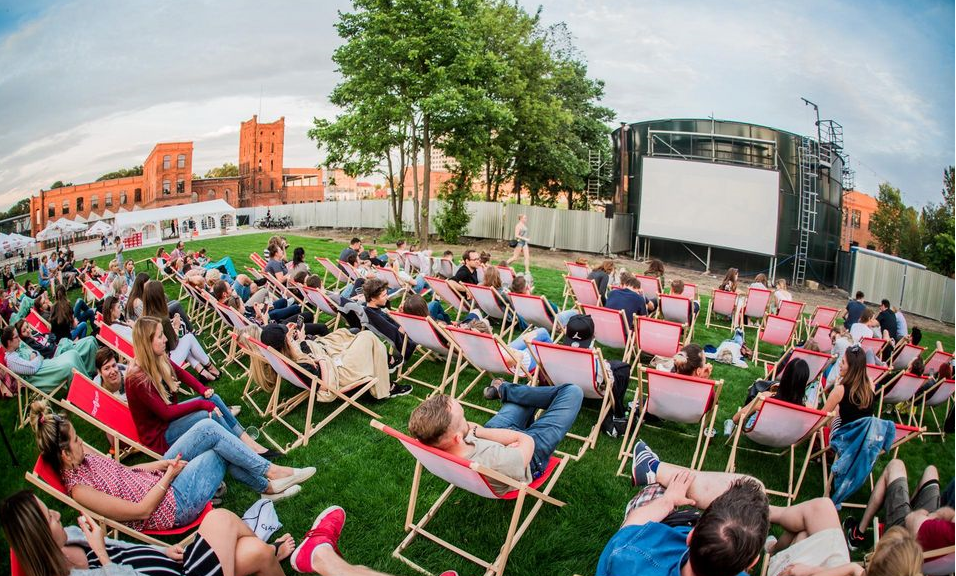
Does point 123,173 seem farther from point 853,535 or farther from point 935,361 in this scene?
point 935,361

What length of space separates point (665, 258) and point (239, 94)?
17670mm

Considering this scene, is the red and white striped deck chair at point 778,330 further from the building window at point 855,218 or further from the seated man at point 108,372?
the building window at point 855,218

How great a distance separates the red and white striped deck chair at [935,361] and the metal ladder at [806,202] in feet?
43.7

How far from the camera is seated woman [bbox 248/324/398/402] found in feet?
15.6

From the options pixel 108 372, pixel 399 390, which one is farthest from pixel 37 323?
pixel 399 390

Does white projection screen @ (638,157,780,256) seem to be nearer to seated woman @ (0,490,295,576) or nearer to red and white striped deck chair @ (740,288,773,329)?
red and white striped deck chair @ (740,288,773,329)

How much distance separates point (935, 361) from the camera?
620 centimetres

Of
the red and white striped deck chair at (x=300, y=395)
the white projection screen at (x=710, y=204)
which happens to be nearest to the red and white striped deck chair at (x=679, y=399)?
the red and white striped deck chair at (x=300, y=395)

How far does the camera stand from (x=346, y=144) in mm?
22453

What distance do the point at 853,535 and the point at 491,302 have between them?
5.03 meters

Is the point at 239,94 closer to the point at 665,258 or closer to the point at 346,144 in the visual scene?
the point at 346,144

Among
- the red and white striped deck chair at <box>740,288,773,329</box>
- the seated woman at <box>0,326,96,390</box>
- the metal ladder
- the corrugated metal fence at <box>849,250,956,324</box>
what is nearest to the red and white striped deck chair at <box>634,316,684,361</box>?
the red and white striped deck chair at <box>740,288,773,329</box>

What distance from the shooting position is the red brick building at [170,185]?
16.6 ft

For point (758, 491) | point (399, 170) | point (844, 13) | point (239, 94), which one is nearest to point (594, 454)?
point (758, 491)
